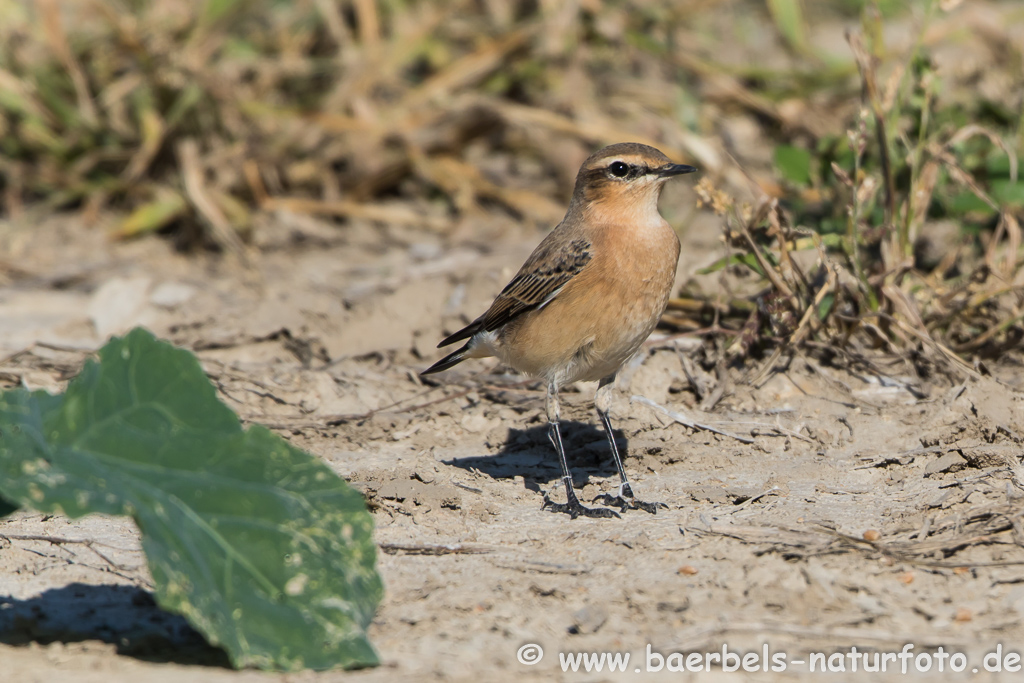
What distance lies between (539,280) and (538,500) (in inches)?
47.4

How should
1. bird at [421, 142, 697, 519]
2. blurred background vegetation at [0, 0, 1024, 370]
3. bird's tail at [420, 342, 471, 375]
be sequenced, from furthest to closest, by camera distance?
blurred background vegetation at [0, 0, 1024, 370] < bird's tail at [420, 342, 471, 375] < bird at [421, 142, 697, 519]

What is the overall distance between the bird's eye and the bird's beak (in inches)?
6.3

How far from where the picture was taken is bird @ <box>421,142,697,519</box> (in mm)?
5613

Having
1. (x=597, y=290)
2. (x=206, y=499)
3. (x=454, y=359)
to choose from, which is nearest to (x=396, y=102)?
(x=454, y=359)

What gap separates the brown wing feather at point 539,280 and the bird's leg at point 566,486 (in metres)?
0.49

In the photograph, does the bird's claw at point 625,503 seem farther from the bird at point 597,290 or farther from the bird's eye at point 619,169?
the bird's eye at point 619,169

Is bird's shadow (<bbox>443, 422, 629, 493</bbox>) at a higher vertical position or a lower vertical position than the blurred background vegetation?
lower

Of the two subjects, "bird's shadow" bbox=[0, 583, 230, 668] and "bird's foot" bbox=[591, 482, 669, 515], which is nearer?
"bird's shadow" bbox=[0, 583, 230, 668]

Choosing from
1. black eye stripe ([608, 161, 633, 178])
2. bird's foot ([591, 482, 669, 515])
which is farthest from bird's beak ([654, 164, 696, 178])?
bird's foot ([591, 482, 669, 515])

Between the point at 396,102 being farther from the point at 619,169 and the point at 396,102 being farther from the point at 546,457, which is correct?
the point at 546,457

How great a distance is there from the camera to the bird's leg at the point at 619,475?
208 inches

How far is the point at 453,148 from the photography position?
10.5 metres

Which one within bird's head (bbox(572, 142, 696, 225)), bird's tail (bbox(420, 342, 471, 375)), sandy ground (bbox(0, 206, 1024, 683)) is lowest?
sandy ground (bbox(0, 206, 1024, 683))

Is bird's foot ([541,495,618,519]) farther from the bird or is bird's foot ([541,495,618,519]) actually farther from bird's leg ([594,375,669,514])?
bird's leg ([594,375,669,514])
